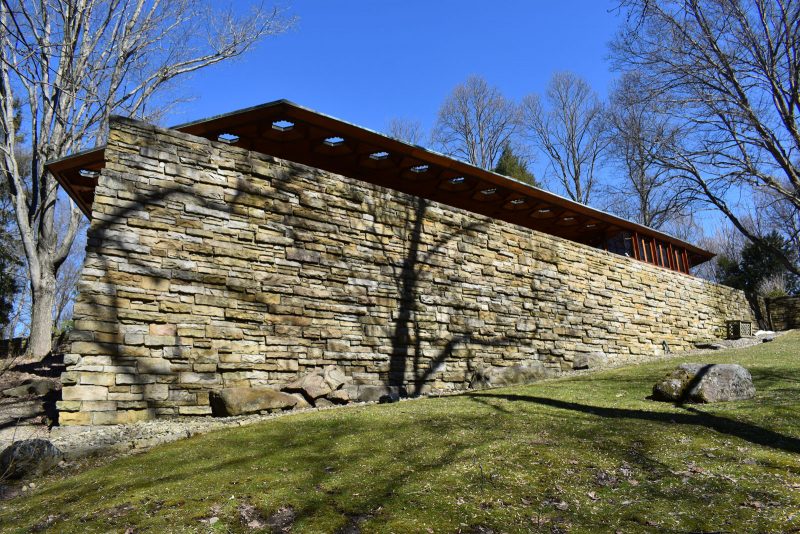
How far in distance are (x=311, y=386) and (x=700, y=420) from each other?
521cm

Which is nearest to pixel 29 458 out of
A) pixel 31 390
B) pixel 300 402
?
pixel 300 402

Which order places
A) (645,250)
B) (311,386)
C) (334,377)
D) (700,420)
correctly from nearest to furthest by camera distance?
1. (700,420)
2. (311,386)
3. (334,377)
4. (645,250)

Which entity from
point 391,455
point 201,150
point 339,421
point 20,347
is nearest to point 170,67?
point 20,347

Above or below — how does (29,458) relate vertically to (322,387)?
below

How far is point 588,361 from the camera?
12352mm

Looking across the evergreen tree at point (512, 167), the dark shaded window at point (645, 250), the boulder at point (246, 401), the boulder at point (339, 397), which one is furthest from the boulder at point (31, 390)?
the evergreen tree at point (512, 167)

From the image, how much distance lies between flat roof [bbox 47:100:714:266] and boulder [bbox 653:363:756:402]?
651 cm

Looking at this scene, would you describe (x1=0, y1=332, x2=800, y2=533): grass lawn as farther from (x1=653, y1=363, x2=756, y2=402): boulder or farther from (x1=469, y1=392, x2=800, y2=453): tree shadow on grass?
(x1=653, y1=363, x2=756, y2=402): boulder

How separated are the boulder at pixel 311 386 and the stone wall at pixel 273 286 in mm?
209

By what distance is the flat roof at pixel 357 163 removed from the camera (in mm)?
9289

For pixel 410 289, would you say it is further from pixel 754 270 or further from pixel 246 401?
pixel 754 270

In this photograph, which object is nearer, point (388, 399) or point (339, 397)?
point (339, 397)

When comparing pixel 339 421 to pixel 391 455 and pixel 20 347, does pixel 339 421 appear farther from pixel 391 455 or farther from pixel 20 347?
pixel 20 347

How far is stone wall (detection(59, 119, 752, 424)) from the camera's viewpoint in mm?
6715
